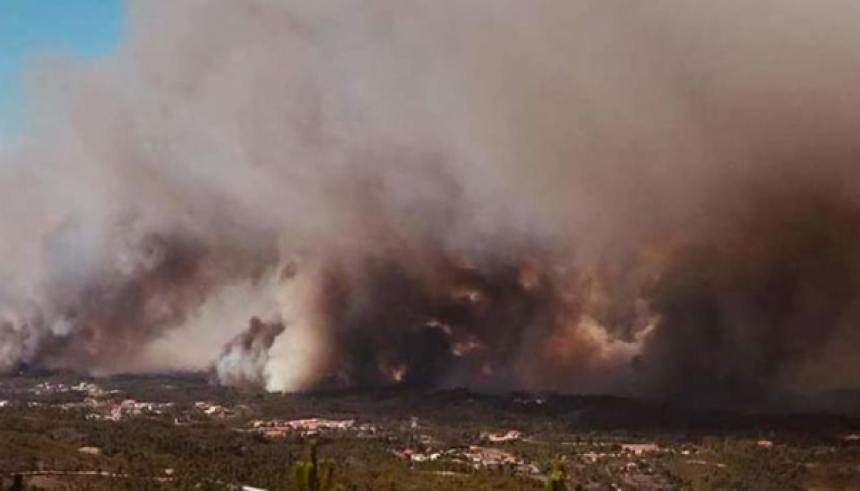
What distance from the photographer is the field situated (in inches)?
3078

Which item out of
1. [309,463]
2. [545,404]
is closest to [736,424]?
[545,404]

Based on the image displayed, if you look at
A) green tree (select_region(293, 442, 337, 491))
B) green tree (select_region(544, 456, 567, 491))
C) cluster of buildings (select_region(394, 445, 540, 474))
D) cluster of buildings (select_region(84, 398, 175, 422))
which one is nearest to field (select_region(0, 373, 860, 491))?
cluster of buildings (select_region(394, 445, 540, 474))

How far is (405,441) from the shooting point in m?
103

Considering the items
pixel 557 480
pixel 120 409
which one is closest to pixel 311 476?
pixel 557 480

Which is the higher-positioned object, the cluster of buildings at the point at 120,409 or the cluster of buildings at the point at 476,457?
the cluster of buildings at the point at 120,409

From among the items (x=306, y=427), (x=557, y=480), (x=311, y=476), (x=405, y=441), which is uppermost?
(x=306, y=427)

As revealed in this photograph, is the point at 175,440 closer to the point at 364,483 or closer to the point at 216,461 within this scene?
the point at 216,461

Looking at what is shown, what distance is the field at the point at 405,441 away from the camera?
7819cm

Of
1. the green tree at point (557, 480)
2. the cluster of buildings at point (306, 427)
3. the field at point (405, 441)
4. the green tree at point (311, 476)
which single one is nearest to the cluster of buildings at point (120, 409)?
the field at point (405, 441)

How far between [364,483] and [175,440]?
2307 cm

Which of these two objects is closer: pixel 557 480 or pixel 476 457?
pixel 557 480

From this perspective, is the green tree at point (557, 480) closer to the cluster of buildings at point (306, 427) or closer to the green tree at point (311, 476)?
the green tree at point (311, 476)

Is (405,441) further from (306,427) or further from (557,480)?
(557,480)

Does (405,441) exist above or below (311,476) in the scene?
above
